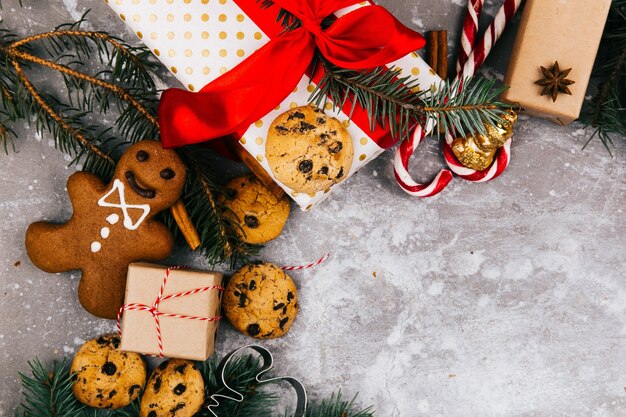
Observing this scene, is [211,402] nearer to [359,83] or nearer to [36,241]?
[36,241]

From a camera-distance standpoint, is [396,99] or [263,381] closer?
[396,99]

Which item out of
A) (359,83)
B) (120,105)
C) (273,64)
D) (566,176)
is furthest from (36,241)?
(566,176)

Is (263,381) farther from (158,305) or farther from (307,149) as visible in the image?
(307,149)

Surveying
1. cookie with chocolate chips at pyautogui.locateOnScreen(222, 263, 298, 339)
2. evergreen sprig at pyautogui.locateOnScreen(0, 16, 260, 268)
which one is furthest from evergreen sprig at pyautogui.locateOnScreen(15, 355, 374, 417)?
evergreen sprig at pyautogui.locateOnScreen(0, 16, 260, 268)

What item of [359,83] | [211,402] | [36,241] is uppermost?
[359,83]

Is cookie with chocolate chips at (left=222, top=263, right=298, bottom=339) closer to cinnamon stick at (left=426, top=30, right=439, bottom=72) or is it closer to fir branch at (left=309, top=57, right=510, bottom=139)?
fir branch at (left=309, top=57, right=510, bottom=139)

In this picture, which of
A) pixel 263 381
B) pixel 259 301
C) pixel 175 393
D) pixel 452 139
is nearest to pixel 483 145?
pixel 452 139

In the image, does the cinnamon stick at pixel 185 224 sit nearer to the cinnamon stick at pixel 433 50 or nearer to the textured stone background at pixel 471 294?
the textured stone background at pixel 471 294
